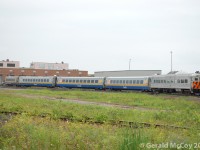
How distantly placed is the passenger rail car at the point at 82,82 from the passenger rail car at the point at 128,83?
7.03 ft

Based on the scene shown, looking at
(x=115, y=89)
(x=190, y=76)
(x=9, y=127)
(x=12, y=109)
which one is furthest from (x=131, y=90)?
(x=9, y=127)

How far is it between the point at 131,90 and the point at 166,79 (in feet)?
31.2

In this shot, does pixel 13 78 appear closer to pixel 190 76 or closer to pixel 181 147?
pixel 190 76

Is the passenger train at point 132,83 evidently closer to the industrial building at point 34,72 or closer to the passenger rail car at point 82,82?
the passenger rail car at point 82,82

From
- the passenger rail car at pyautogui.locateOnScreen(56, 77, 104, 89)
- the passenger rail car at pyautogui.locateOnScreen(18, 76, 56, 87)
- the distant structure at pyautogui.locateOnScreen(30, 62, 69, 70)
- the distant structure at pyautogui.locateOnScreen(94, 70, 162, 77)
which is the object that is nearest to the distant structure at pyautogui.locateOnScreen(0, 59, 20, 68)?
the distant structure at pyautogui.locateOnScreen(30, 62, 69, 70)

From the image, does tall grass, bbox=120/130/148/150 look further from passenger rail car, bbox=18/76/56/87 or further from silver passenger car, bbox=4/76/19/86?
silver passenger car, bbox=4/76/19/86

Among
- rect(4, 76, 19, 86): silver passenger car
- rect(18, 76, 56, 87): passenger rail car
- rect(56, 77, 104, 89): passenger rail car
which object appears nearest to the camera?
rect(56, 77, 104, 89): passenger rail car

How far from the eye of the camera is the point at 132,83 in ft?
156

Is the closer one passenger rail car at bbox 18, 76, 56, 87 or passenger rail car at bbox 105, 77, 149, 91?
passenger rail car at bbox 105, 77, 149, 91

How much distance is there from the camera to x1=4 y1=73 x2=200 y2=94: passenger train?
36.7 metres

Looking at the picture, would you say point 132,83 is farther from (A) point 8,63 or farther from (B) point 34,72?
(A) point 8,63

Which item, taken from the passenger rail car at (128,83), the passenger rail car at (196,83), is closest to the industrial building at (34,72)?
the passenger rail car at (128,83)

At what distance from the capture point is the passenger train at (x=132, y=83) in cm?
3672

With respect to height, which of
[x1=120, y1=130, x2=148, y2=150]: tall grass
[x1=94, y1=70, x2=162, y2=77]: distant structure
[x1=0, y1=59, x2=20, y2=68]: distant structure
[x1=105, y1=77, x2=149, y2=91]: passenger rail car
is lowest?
[x1=120, y1=130, x2=148, y2=150]: tall grass
